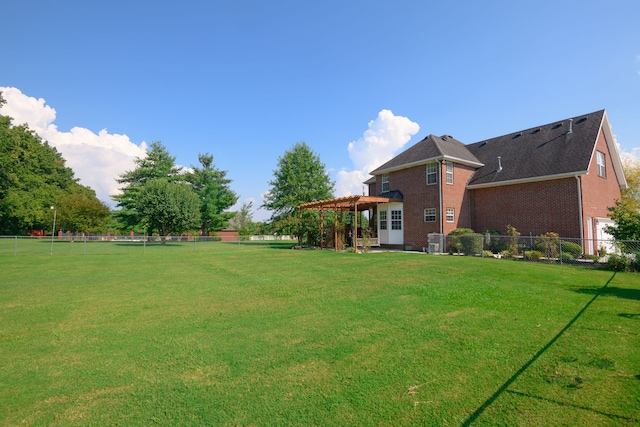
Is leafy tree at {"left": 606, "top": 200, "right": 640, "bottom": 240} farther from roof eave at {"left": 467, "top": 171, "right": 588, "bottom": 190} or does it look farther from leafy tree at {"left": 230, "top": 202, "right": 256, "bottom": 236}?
leafy tree at {"left": 230, "top": 202, "right": 256, "bottom": 236}

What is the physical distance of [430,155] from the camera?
795 inches

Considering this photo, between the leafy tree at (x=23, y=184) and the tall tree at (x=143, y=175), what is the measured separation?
13.2 ft

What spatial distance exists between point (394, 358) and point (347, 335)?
97 cm

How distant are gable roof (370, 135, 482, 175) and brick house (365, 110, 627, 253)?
0.22 feet

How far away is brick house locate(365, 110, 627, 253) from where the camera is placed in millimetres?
16672

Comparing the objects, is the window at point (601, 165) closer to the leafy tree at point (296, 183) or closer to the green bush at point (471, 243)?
the green bush at point (471, 243)

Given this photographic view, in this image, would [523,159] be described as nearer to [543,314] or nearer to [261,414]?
[543,314]

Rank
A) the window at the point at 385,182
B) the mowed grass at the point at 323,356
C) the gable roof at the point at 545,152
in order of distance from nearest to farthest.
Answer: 1. the mowed grass at the point at 323,356
2. the gable roof at the point at 545,152
3. the window at the point at 385,182

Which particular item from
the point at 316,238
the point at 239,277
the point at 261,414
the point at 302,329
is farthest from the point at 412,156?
the point at 261,414

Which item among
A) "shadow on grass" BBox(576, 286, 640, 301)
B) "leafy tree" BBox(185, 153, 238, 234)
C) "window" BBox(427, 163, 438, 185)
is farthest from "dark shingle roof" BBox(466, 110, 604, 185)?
"leafy tree" BBox(185, 153, 238, 234)

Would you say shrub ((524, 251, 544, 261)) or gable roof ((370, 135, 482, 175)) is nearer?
shrub ((524, 251, 544, 261))

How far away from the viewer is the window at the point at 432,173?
19.9 metres

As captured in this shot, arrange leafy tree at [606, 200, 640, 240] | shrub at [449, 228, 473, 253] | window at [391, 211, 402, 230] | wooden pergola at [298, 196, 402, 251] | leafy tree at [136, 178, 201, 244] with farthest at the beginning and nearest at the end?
leafy tree at [136, 178, 201, 244] → window at [391, 211, 402, 230] → wooden pergola at [298, 196, 402, 251] → shrub at [449, 228, 473, 253] → leafy tree at [606, 200, 640, 240]

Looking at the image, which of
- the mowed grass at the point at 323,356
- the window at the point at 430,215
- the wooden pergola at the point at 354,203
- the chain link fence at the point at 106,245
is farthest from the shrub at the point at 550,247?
the chain link fence at the point at 106,245
